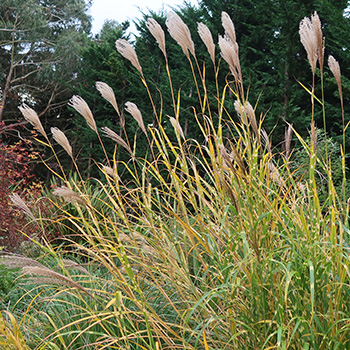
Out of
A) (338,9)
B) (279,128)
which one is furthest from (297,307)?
(338,9)

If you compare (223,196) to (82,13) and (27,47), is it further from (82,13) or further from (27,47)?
(82,13)

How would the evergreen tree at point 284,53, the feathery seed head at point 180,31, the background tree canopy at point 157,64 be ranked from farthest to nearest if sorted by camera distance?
1. the background tree canopy at point 157,64
2. the evergreen tree at point 284,53
3. the feathery seed head at point 180,31

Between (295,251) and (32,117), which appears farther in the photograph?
(32,117)

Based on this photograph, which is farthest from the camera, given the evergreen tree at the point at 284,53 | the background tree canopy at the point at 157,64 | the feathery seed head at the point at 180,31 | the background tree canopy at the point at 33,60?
the background tree canopy at the point at 33,60

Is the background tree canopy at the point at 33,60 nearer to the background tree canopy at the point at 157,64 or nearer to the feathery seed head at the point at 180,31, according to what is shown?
the background tree canopy at the point at 157,64

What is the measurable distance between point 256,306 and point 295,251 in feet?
0.91

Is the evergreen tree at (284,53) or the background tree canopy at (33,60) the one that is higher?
the background tree canopy at (33,60)

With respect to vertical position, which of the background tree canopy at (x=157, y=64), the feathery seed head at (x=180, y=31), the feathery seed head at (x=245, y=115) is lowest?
the feathery seed head at (x=245, y=115)

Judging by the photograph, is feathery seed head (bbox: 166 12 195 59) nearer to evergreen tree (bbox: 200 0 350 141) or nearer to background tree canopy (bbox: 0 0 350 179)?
background tree canopy (bbox: 0 0 350 179)

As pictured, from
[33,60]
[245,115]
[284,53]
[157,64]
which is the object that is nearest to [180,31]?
[245,115]

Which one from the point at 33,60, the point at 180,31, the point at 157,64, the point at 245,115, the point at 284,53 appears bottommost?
the point at 245,115

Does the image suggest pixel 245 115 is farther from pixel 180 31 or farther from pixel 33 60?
pixel 33 60

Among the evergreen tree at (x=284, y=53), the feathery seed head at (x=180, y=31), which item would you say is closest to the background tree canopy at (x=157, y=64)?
the evergreen tree at (x=284, y=53)

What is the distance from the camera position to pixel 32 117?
1.80m
